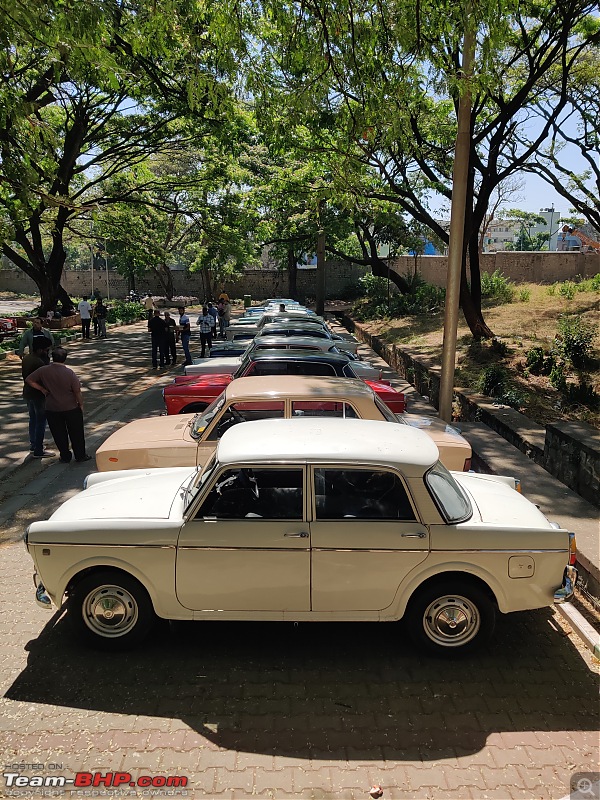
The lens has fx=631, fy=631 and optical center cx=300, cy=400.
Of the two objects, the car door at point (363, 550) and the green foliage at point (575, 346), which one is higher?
the green foliage at point (575, 346)

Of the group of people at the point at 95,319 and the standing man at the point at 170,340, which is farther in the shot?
the group of people at the point at 95,319

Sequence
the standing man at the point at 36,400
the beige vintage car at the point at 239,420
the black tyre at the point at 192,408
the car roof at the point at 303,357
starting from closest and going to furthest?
1. the beige vintage car at the point at 239,420
2. the standing man at the point at 36,400
3. the car roof at the point at 303,357
4. the black tyre at the point at 192,408

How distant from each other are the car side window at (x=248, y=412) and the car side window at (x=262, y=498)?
6.39 feet

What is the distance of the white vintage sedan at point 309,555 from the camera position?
4227mm

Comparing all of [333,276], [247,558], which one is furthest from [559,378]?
[333,276]

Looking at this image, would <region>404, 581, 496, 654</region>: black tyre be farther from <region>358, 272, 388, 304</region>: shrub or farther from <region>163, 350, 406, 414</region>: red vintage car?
<region>358, 272, 388, 304</region>: shrub

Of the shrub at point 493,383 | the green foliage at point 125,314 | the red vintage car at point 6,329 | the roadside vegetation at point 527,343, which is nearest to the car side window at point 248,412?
the roadside vegetation at point 527,343

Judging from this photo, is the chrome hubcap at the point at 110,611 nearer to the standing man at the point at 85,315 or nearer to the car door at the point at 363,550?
the car door at the point at 363,550

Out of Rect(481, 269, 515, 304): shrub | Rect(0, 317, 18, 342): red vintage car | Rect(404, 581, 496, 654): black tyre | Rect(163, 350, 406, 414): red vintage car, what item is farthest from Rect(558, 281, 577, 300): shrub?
Rect(0, 317, 18, 342): red vintage car

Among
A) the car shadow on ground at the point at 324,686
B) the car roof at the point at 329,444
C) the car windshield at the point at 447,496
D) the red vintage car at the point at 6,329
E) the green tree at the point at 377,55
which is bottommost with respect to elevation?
the car shadow on ground at the point at 324,686

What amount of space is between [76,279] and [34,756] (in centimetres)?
4998

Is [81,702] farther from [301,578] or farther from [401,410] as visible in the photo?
[401,410]

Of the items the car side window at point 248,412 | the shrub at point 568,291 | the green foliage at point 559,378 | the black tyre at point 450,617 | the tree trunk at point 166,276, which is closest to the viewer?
the black tyre at point 450,617

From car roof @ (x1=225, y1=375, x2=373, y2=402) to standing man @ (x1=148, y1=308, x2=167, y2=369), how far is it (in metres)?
9.89
